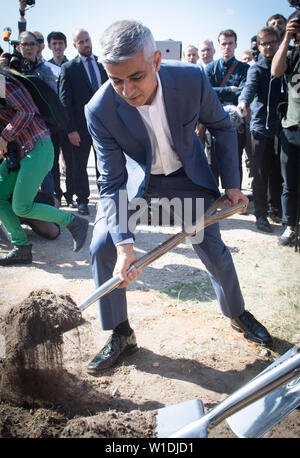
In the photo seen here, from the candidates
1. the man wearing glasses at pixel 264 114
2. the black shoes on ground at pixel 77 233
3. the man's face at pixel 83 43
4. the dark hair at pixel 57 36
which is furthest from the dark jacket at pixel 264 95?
the dark hair at pixel 57 36

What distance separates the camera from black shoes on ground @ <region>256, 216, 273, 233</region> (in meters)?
4.65

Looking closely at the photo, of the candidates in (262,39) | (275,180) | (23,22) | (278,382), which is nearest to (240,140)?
(275,180)

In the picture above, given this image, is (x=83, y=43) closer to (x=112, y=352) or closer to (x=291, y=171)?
(x=291, y=171)

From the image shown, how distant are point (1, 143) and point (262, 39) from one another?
3.19 meters

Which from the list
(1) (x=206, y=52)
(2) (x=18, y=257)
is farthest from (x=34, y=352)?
(1) (x=206, y=52)

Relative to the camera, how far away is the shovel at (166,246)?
6.84 ft

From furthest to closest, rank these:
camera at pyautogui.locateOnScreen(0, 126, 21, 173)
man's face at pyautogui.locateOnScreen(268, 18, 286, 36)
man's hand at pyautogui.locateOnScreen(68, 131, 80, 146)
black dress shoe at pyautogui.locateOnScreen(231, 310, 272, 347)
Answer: man's hand at pyautogui.locateOnScreen(68, 131, 80, 146) → man's face at pyautogui.locateOnScreen(268, 18, 286, 36) → camera at pyautogui.locateOnScreen(0, 126, 21, 173) → black dress shoe at pyautogui.locateOnScreen(231, 310, 272, 347)

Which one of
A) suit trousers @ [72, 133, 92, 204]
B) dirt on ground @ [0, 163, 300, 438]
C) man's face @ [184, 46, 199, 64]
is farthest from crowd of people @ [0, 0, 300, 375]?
man's face @ [184, 46, 199, 64]

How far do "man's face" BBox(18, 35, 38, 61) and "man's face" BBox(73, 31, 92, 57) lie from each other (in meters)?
0.56

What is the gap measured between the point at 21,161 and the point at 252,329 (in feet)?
8.69

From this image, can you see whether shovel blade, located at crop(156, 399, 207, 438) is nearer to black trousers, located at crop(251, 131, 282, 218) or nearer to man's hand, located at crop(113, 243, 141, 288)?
man's hand, located at crop(113, 243, 141, 288)

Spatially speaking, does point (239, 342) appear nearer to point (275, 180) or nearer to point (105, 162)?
point (105, 162)

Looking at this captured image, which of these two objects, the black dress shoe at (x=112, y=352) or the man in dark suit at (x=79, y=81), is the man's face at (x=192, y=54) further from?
the black dress shoe at (x=112, y=352)
